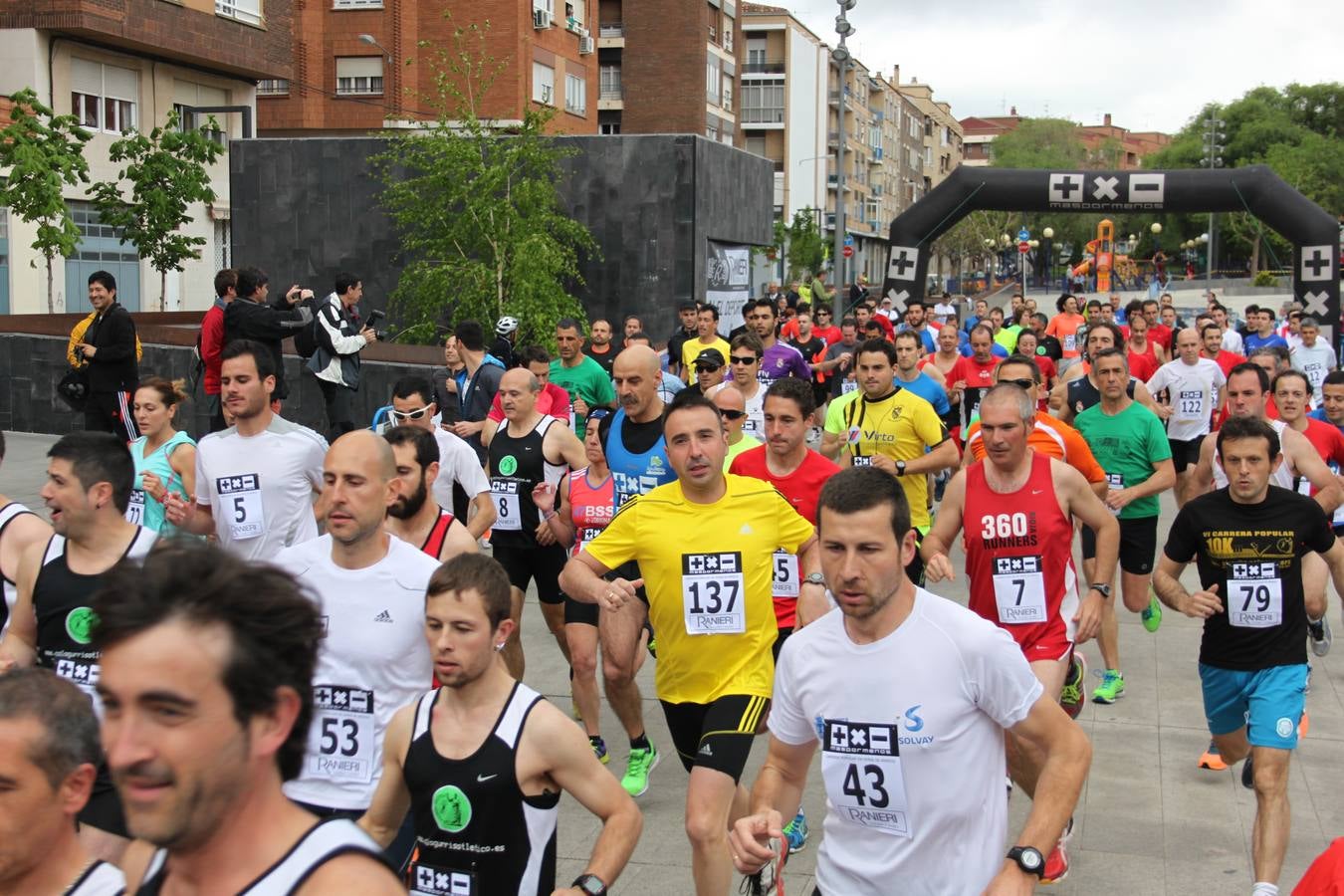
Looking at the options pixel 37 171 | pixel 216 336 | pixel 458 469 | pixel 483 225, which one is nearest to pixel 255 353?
pixel 458 469

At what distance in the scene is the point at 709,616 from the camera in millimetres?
5402

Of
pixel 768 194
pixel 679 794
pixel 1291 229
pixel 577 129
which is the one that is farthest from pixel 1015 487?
pixel 577 129

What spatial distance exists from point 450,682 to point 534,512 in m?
4.30

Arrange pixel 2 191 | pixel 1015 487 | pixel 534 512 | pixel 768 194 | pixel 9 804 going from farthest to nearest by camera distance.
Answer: pixel 768 194, pixel 2 191, pixel 534 512, pixel 1015 487, pixel 9 804

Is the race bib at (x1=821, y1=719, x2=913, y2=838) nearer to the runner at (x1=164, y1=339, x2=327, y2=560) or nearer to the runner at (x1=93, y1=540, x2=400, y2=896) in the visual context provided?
the runner at (x1=93, y1=540, x2=400, y2=896)

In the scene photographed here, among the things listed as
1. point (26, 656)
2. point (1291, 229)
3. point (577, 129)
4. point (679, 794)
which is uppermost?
point (577, 129)

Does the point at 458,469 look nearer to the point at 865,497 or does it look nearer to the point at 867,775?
the point at 865,497

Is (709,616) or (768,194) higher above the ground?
(768,194)

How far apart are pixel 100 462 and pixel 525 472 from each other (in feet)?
11.1

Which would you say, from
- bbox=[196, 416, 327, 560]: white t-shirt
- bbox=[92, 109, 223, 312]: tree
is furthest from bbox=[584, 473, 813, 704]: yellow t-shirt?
bbox=[92, 109, 223, 312]: tree

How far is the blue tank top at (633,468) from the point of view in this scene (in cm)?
723

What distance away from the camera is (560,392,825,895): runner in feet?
17.7

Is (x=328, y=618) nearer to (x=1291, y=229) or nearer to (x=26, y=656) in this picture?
(x=26, y=656)

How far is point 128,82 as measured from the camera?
3609 cm
